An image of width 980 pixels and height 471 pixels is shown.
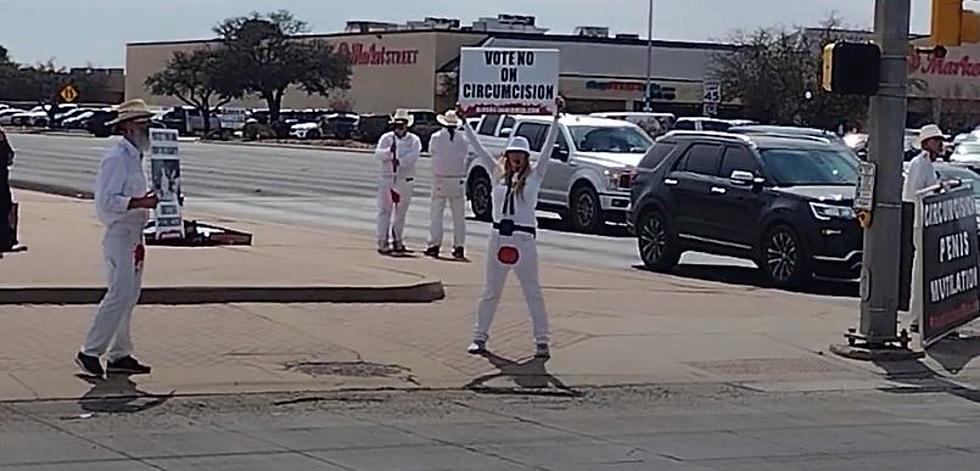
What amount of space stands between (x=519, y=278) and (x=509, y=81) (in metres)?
3.82

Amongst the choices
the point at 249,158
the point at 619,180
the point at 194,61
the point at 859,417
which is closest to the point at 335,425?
the point at 859,417

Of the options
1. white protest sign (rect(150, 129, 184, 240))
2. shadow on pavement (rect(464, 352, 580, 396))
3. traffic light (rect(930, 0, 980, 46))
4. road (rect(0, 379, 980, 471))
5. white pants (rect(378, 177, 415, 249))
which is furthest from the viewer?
white pants (rect(378, 177, 415, 249))

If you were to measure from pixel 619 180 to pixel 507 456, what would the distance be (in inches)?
703

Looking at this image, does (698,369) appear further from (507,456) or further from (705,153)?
(705,153)

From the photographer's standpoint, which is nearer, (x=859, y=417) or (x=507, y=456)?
(x=507, y=456)

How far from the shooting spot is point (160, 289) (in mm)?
15336

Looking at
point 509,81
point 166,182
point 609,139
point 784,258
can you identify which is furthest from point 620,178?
point 509,81

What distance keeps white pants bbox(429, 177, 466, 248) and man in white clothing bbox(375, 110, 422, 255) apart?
13.9 inches

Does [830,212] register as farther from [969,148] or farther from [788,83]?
[788,83]

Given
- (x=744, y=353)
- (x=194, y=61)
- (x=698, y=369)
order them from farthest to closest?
1. (x=194, y=61)
2. (x=744, y=353)
3. (x=698, y=369)

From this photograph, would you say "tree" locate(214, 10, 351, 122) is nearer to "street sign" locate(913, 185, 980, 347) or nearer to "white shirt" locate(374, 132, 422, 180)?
"white shirt" locate(374, 132, 422, 180)

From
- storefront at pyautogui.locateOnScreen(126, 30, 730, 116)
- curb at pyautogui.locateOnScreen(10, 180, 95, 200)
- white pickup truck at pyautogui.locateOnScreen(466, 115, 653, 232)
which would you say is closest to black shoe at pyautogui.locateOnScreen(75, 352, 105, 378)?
white pickup truck at pyautogui.locateOnScreen(466, 115, 653, 232)

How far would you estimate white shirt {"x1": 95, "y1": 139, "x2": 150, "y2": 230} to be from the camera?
38.2ft

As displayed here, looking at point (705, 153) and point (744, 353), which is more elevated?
point (705, 153)
